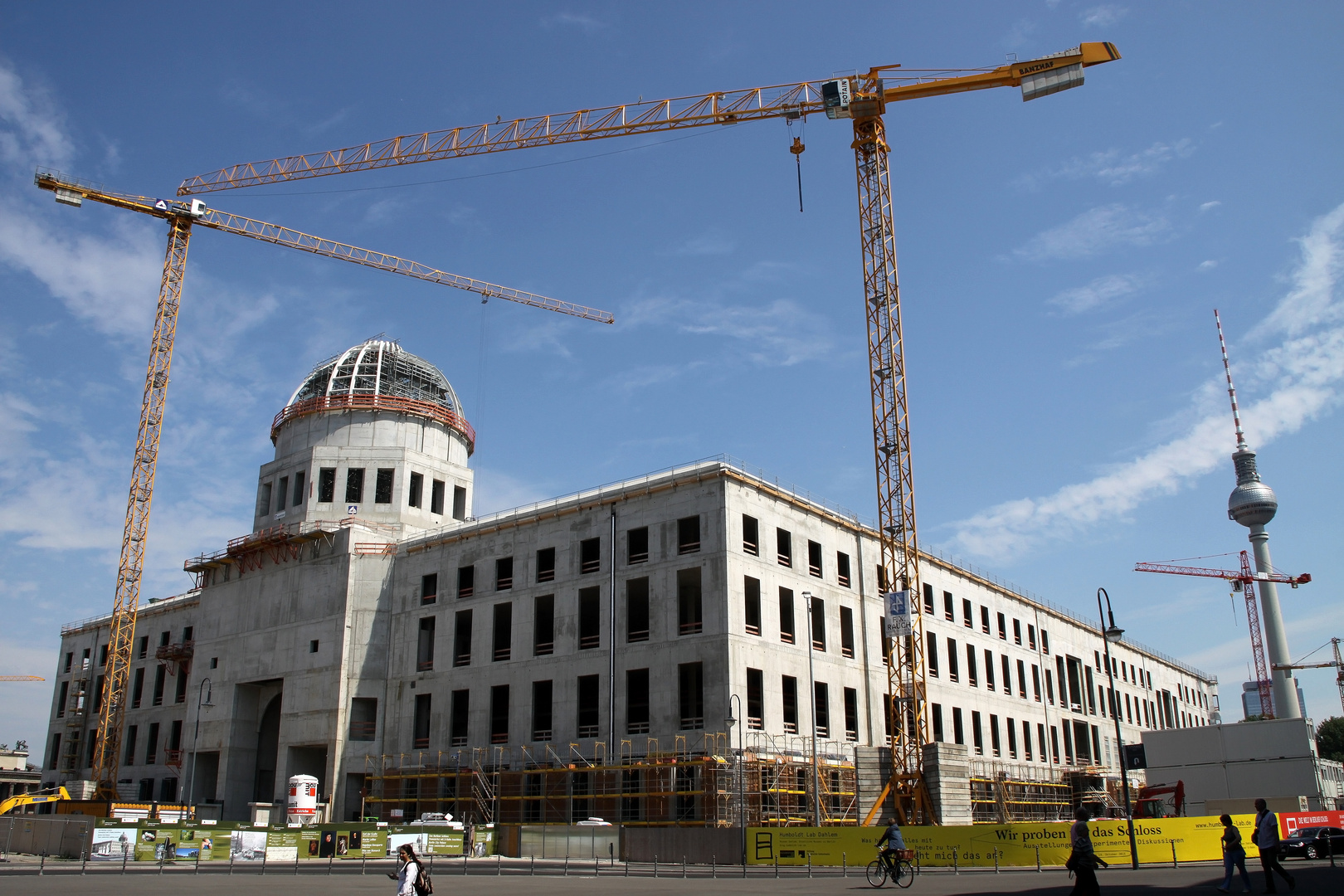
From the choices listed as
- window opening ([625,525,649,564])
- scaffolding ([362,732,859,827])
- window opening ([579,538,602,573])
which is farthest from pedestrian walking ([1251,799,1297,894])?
window opening ([579,538,602,573])

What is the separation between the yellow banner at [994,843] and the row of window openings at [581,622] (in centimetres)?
1479

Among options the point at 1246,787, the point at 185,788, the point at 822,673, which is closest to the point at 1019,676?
the point at 1246,787

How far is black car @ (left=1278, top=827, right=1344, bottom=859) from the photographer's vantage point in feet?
111

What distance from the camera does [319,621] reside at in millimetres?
59688

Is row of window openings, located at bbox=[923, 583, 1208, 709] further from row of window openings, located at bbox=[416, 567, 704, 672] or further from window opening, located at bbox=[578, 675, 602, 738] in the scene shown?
window opening, located at bbox=[578, 675, 602, 738]

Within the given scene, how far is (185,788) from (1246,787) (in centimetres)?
6463

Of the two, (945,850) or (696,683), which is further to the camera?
(696,683)

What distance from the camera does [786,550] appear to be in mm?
51875

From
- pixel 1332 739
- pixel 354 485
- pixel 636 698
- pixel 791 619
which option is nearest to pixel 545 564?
pixel 636 698

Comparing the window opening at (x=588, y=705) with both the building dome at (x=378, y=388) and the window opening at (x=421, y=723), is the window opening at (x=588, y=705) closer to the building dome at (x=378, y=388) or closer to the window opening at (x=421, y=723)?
the window opening at (x=421, y=723)

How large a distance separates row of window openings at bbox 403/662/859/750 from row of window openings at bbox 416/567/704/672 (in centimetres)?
173

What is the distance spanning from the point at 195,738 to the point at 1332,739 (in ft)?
450

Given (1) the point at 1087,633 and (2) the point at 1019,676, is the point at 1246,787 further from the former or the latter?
(1) the point at 1087,633

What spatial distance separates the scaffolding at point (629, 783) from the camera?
4347 cm
